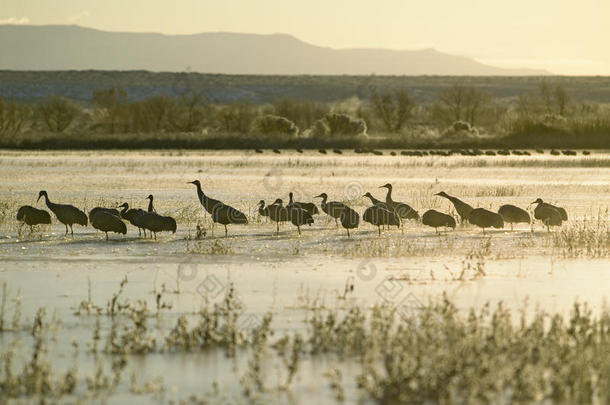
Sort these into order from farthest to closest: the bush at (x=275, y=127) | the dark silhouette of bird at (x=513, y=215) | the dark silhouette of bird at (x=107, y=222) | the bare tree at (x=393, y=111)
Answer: the bare tree at (x=393, y=111) < the bush at (x=275, y=127) < the dark silhouette of bird at (x=513, y=215) < the dark silhouette of bird at (x=107, y=222)

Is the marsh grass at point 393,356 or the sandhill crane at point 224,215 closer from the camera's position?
the marsh grass at point 393,356

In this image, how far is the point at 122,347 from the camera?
9.97 metres

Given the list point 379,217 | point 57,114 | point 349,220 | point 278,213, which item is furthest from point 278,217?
point 57,114

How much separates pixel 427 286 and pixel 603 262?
12.3 feet

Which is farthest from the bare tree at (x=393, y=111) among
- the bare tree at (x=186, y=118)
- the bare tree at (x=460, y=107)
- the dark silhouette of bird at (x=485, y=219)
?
the dark silhouette of bird at (x=485, y=219)

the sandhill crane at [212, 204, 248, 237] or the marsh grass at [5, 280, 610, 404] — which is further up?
the sandhill crane at [212, 204, 248, 237]

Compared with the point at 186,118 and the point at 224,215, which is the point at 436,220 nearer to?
the point at 224,215

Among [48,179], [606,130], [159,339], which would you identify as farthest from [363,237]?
[606,130]

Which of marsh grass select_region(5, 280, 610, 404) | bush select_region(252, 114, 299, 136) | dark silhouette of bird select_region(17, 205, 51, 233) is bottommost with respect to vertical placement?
marsh grass select_region(5, 280, 610, 404)

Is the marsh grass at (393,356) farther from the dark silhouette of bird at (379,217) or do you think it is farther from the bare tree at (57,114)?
the bare tree at (57,114)

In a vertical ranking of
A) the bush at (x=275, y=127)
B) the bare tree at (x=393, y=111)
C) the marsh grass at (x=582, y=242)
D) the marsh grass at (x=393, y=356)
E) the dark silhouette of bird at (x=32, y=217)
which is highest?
the bare tree at (x=393, y=111)

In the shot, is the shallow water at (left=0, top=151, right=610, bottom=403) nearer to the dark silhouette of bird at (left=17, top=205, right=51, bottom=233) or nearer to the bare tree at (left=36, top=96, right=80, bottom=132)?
the dark silhouette of bird at (left=17, top=205, right=51, bottom=233)

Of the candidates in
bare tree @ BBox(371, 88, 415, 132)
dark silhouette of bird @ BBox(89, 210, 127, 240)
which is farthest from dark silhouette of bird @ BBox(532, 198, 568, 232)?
bare tree @ BBox(371, 88, 415, 132)

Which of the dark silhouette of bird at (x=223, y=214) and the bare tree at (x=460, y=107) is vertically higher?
the bare tree at (x=460, y=107)
